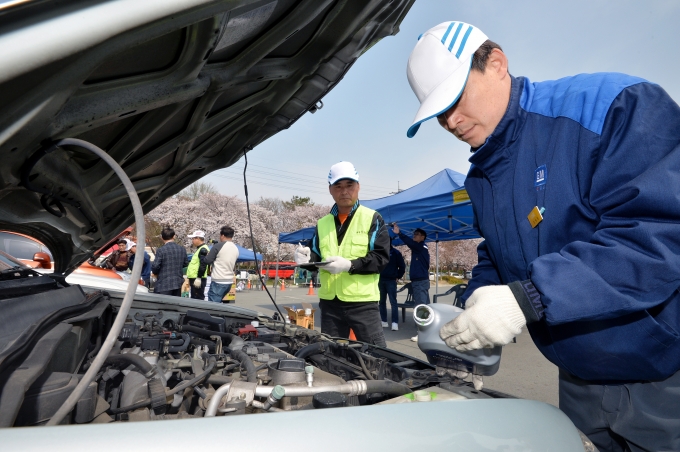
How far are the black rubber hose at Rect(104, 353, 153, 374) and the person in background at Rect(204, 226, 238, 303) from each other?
16.7ft

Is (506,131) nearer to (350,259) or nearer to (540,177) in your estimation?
(540,177)

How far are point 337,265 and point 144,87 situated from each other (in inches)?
74.2

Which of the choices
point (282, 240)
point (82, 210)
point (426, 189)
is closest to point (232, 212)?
point (282, 240)

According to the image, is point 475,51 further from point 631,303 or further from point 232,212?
point 232,212

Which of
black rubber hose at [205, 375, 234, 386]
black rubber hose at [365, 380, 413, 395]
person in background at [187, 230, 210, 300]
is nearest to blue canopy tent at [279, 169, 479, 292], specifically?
person in background at [187, 230, 210, 300]

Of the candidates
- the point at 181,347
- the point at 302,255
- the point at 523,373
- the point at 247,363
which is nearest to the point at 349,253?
the point at 302,255

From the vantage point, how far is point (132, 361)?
1.28 meters

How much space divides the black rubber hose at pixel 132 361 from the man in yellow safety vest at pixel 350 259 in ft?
5.28

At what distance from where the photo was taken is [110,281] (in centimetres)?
510

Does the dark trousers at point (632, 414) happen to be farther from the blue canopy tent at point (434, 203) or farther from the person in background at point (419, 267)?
the person in background at point (419, 267)

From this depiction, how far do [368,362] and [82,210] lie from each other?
4.62 ft

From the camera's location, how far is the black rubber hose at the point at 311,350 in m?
1.74

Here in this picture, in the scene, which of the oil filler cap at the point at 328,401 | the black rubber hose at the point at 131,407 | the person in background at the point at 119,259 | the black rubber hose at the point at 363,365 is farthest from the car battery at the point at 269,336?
the person in background at the point at 119,259

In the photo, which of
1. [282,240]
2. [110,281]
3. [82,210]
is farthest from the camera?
[282,240]
